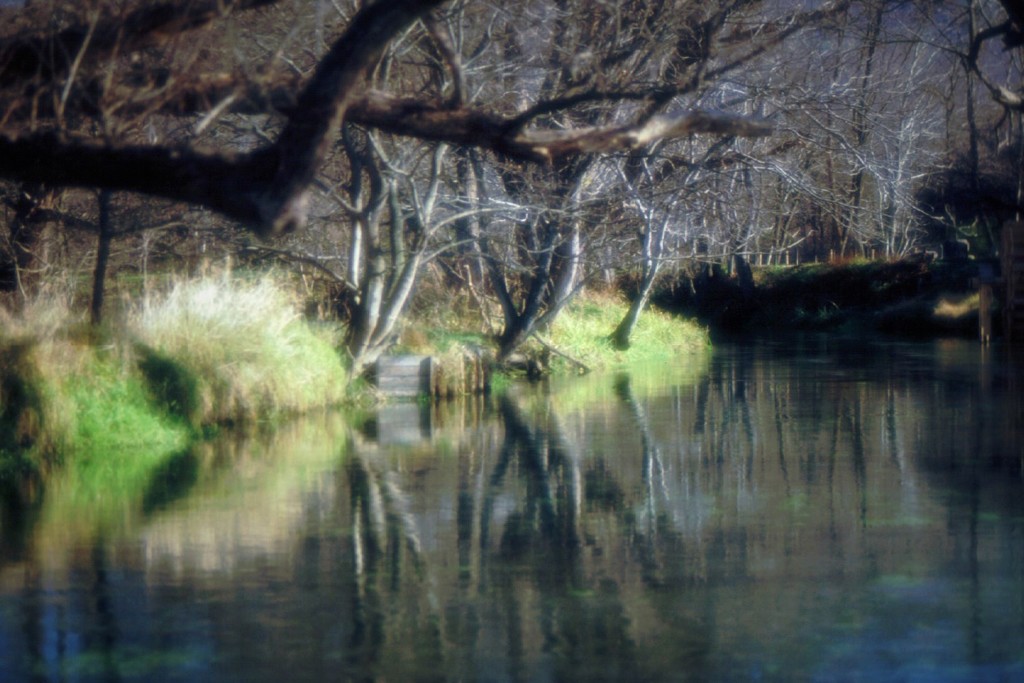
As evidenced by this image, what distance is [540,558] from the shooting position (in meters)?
8.53

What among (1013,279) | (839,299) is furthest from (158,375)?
(839,299)

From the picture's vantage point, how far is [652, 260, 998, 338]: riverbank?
38.2m

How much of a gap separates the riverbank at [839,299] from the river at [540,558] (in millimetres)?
23615

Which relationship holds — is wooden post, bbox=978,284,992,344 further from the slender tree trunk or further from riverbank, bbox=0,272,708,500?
the slender tree trunk

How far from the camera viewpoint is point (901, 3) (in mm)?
13680

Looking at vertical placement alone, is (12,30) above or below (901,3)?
below

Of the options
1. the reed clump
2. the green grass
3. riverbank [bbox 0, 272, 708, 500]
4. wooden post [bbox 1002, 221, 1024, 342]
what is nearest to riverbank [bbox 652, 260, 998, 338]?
wooden post [bbox 1002, 221, 1024, 342]

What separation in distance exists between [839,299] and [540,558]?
38.1 m

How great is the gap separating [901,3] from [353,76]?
8.09 metres

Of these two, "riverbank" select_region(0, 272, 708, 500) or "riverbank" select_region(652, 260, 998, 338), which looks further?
"riverbank" select_region(652, 260, 998, 338)

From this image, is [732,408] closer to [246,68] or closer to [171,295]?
[171,295]

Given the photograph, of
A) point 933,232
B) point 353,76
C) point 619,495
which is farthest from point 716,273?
point 353,76

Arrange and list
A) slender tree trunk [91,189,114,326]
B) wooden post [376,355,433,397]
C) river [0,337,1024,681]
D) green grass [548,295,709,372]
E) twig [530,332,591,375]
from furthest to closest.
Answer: green grass [548,295,709,372], twig [530,332,591,375], wooden post [376,355,433,397], slender tree trunk [91,189,114,326], river [0,337,1024,681]

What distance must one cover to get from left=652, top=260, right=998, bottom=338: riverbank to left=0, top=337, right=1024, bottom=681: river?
77.5ft
